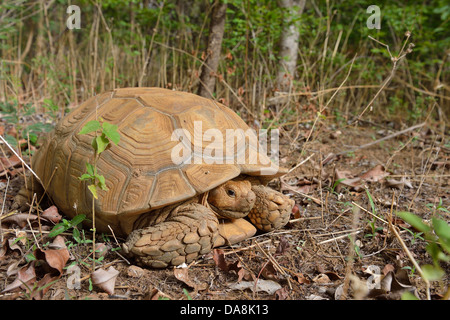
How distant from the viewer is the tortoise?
2162mm

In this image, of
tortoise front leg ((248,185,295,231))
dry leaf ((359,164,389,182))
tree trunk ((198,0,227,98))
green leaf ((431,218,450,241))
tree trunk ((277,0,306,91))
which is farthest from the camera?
tree trunk ((277,0,306,91))

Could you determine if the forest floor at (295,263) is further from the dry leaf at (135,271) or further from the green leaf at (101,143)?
the green leaf at (101,143)

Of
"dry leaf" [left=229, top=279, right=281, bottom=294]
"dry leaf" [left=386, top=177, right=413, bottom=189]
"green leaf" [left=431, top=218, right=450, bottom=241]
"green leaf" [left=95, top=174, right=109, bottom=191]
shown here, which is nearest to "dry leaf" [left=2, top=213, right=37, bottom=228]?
"green leaf" [left=95, top=174, right=109, bottom=191]

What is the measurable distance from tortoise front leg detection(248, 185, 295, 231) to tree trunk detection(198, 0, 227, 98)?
201 centimetres

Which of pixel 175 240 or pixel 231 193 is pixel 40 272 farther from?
pixel 231 193

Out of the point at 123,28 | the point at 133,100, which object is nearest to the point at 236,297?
the point at 133,100

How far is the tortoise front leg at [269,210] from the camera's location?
2510mm

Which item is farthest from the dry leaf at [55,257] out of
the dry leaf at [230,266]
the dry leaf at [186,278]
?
the dry leaf at [230,266]

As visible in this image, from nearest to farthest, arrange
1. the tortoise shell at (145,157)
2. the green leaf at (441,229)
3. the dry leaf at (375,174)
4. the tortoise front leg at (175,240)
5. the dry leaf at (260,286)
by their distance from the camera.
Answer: the green leaf at (441,229), the dry leaf at (260,286), the tortoise front leg at (175,240), the tortoise shell at (145,157), the dry leaf at (375,174)

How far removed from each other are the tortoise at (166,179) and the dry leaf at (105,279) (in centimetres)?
17

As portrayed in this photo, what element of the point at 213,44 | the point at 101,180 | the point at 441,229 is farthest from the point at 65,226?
the point at 213,44

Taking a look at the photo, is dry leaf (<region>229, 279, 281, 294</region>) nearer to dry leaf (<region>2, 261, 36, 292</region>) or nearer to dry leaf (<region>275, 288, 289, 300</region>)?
dry leaf (<region>275, 288, 289, 300</region>)

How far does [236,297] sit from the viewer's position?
76.2 inches
